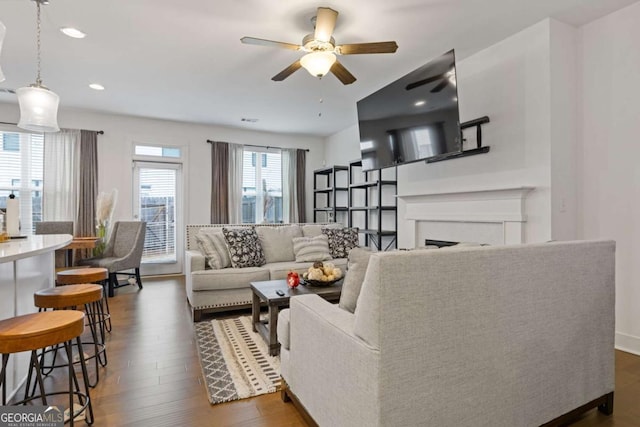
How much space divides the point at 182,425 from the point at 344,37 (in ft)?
10.1

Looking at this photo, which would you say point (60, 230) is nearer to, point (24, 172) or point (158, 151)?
point (24, 172)

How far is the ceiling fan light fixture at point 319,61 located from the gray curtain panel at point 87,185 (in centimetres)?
423

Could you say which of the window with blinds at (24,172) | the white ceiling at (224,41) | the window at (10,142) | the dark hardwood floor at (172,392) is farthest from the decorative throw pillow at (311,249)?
the window at (10,142)

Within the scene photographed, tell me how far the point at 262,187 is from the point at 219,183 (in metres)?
0.83

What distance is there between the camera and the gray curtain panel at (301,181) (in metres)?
6.76

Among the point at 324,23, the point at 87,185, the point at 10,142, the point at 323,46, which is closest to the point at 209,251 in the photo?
the point at 323,46

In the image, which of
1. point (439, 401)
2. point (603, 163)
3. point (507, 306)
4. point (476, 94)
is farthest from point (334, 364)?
point (476, 94)

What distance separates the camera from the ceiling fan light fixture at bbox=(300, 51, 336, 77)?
2598mm

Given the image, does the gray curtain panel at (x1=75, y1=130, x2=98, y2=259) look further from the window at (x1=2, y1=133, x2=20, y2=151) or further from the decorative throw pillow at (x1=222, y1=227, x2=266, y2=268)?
the decorative throw pillow at (x1=222, y1=227, x2=266, y2=268)

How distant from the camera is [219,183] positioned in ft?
20.0

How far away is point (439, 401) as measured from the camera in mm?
1288

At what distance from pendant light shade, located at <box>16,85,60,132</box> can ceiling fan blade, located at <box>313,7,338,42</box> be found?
2026 mm

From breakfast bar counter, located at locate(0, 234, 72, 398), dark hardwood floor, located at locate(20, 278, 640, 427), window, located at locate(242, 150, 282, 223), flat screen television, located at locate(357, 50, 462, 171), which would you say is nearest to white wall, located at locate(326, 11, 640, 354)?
flat screen television, located at locate(357, 50, 462, 171)

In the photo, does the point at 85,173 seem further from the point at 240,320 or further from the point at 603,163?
the point at 603,163
